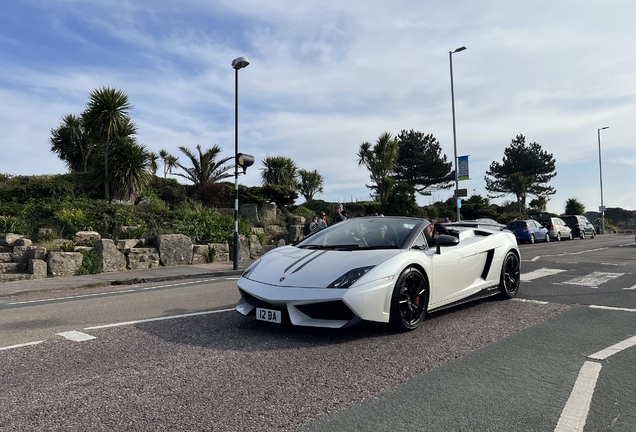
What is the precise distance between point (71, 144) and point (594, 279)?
23.6 metres

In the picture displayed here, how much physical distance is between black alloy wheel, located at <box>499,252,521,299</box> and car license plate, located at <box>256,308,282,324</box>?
378cm

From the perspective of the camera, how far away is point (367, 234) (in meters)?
5.96

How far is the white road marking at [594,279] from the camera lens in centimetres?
903

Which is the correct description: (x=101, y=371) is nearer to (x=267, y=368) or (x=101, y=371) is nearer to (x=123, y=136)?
(x=267, y=368)

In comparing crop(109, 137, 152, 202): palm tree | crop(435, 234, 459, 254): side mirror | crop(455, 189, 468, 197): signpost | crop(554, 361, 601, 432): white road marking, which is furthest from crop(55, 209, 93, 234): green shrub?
crop(455, 189, 468, 197): signpost

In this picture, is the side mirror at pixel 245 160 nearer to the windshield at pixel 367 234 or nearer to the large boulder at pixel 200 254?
the large boulder at pixel 200 254

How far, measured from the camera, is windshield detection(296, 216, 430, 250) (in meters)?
5.68

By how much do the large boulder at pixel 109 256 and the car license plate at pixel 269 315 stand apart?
956 centimetres

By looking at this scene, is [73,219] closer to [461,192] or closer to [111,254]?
[111,254]

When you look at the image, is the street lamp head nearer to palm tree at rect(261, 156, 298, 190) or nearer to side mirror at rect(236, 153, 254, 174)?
side mirror at rect(236, 153, 254, 174)

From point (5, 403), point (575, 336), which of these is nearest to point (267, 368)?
point (5, 403)

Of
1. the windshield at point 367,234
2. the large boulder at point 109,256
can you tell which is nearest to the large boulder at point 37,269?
the large boulder at point 109,256

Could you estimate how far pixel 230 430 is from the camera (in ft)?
9.34

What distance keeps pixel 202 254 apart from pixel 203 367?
1185 cm
